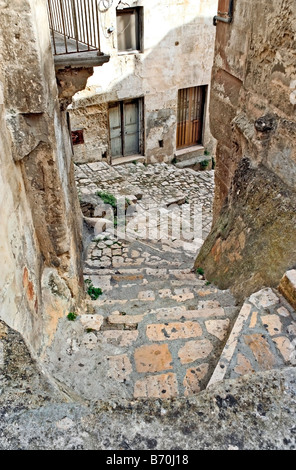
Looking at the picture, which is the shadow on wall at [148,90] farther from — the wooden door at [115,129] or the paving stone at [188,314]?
the paving stone at [188,314]

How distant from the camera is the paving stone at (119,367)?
10.5 feet

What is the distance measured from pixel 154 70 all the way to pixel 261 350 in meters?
9.35

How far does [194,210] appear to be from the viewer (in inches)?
373

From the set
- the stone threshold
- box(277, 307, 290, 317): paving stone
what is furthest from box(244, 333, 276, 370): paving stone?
the stone threshold

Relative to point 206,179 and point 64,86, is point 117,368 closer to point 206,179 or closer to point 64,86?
point 64,86

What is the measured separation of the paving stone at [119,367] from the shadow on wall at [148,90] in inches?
310

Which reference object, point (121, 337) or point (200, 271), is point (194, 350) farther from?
point (200, 271)

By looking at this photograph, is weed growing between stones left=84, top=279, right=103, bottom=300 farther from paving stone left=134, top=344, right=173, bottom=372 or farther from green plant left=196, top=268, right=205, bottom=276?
paving stone left=134, top=344, right=173, bottom=372

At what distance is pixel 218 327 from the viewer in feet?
11.8

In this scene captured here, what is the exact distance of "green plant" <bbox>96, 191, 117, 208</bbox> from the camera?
347 inches

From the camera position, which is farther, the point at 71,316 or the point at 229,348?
the point at 71,316

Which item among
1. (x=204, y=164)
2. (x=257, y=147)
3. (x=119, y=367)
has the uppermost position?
(x=257, y=147)

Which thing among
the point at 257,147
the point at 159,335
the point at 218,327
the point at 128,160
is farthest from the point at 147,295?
the point at 128,160
